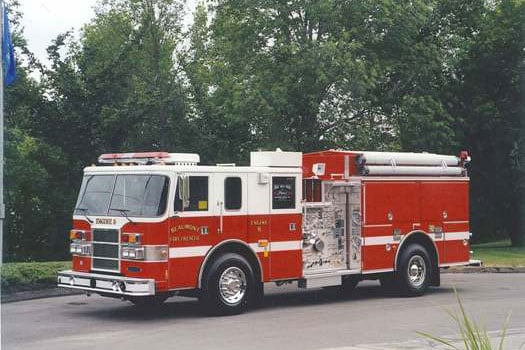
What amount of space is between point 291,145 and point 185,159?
18.0 metres

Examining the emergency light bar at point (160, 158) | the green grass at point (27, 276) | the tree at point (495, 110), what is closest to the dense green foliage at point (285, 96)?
the tree at point (495, 110)

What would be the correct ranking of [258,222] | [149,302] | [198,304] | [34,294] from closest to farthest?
[258,222]
[149,302]
[198,304]
[34,294]

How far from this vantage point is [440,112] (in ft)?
111

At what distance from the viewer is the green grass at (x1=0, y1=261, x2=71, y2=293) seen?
55.5 ft

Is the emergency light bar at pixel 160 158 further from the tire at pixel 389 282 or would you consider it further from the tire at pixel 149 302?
the tire at pixel 389 282

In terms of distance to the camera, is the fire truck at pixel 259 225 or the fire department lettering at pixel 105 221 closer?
the fire truck at pixel 259 225

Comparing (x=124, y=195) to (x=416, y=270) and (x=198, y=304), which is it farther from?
(x=416, y=270)

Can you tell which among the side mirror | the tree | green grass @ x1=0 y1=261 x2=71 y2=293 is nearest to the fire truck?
the side mirror

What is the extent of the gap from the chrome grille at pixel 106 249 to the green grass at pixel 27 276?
3160mm

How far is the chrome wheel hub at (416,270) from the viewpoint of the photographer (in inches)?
679

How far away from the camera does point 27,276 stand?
17.4 metres

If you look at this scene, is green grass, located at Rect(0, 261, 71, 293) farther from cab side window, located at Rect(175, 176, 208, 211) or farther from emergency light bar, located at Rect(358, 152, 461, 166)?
emergency light bar, located at Rect(358, 152, 461, 166)

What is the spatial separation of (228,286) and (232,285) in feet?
0.28

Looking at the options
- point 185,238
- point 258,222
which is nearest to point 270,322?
point 185,238
